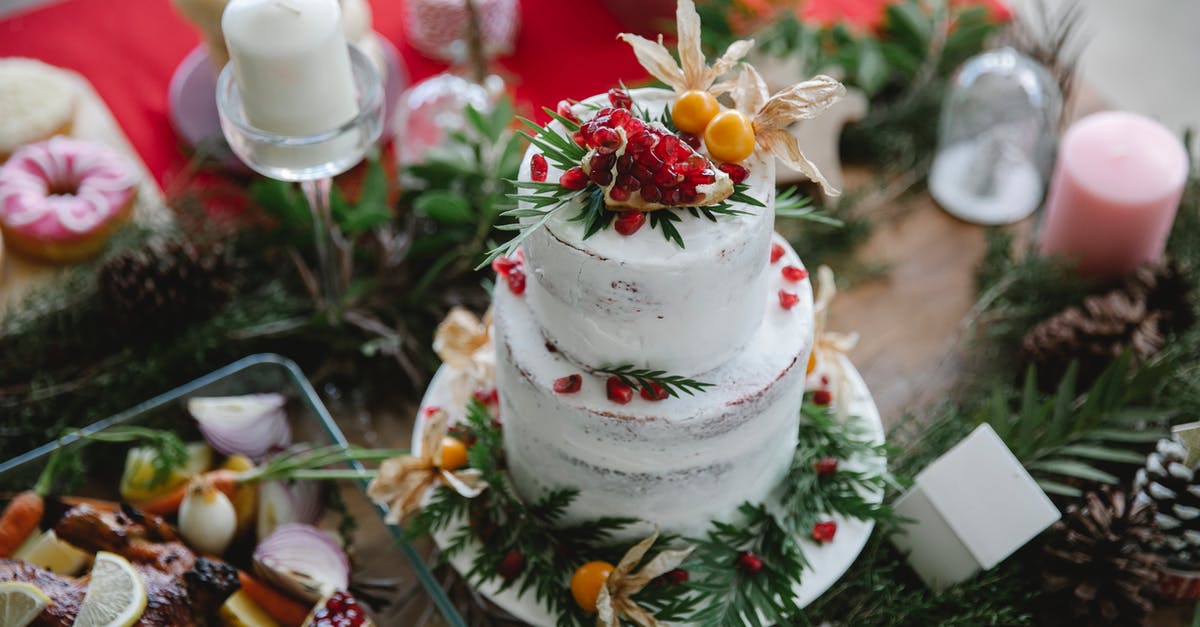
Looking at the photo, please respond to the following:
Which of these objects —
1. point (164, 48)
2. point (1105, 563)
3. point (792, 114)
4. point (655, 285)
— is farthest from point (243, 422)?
point (1105, 563)

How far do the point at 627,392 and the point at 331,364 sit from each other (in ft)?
1.86

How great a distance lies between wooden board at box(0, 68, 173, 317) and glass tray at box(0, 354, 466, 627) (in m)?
0.29

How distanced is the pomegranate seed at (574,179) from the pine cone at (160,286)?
66 centimetres

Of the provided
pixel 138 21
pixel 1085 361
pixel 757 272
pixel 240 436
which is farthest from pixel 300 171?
pixel 1085 361

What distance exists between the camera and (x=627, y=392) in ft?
3.07

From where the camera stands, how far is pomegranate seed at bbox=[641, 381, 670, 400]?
0.93 meters

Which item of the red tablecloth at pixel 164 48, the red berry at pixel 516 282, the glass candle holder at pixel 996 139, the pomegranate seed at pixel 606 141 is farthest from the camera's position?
the red tablecloth at pixel 164 48

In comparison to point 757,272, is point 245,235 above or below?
below

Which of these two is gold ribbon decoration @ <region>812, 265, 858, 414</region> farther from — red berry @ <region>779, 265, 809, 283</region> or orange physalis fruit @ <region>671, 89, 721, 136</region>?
orange physalis fruit @ <region>671, 89, 721, 136</region>

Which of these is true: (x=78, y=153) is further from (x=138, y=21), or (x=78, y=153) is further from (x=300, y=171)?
(x=300, y=171)

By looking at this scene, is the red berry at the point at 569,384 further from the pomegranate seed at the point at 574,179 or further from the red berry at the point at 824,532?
the red berry at the point at 824,532

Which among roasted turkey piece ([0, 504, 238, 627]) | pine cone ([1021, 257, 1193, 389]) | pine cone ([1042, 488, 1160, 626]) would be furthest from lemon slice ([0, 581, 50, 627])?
pine cone ([1021, 257, 1193, 389])

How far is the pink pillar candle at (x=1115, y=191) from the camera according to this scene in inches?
54.3

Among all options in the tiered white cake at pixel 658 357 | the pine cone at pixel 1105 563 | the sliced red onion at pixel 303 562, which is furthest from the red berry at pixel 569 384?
the pine cone at pixel 1105 563
